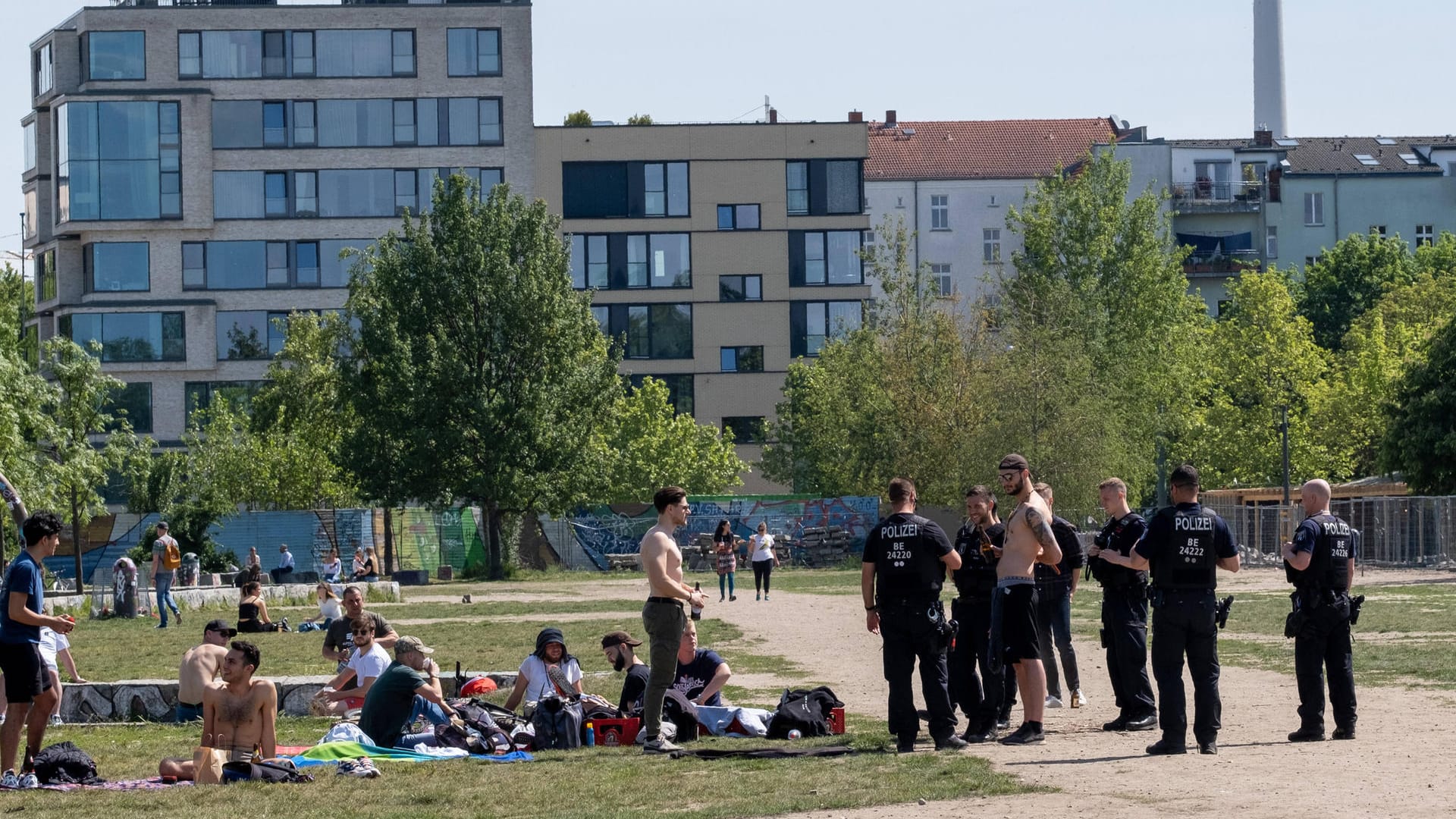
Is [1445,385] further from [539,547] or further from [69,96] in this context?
[69,96]

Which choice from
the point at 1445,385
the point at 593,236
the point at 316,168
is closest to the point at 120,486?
the point at 316,168

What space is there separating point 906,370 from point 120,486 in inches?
1413

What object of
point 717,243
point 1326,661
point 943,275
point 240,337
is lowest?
point 1326,661

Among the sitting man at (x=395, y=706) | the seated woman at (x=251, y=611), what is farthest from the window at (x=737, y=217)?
the sitting man at (x=395, y=706)

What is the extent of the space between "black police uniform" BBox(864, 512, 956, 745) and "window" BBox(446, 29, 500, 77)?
70.2m

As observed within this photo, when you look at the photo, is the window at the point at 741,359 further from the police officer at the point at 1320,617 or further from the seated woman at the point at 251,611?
the police officer at the point at 1320,617

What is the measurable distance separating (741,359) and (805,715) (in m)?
68.7

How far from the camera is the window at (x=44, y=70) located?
263 feet

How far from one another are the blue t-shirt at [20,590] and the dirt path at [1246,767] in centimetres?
550

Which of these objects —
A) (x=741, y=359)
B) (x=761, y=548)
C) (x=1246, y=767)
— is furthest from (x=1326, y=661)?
(x=741, y=359)

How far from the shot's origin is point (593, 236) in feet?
265

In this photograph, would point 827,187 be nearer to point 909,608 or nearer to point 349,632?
point 349,632

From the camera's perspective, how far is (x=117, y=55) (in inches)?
3091

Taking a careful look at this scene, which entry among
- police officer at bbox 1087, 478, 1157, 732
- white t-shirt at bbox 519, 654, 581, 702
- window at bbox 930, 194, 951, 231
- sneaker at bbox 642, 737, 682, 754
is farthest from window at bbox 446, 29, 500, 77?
sneaker at bbox 642, 737, 682, 754
